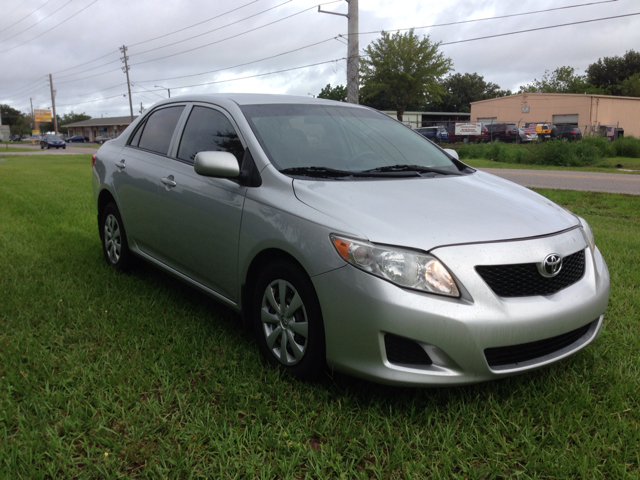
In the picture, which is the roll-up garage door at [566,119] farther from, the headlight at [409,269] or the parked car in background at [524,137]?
the headlight at [409,269]

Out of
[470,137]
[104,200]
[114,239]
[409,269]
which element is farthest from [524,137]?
[409,269]

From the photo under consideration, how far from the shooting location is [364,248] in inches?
97.9

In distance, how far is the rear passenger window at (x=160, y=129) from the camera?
427 cm

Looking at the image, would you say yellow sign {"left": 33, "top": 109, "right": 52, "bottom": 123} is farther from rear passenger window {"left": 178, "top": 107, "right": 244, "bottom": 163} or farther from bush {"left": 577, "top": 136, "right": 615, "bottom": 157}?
rear passenger window {"left": 178, "top": 107, "right": 244, "bottom": 163}

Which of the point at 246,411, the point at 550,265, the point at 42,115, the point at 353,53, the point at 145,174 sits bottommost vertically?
→ the point at 246,411

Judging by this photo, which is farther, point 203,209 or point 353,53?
point 353,53

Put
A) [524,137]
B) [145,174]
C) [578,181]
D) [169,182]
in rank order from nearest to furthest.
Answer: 1. [169,182]
2. [145,174]
3. [578,181]
4. [524,137]

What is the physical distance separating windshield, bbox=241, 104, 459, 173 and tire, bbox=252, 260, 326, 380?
0.69m

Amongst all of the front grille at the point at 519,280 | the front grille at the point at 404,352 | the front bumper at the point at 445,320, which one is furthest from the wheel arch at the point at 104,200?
the front grille at the point at 519,280

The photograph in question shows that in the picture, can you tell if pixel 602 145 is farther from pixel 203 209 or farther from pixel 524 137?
pixel 203 209

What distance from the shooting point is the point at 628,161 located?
23.5 m

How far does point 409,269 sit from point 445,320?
269 millimetres

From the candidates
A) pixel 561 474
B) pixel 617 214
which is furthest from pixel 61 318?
pixel 617 214

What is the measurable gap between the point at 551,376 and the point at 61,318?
3199mm
